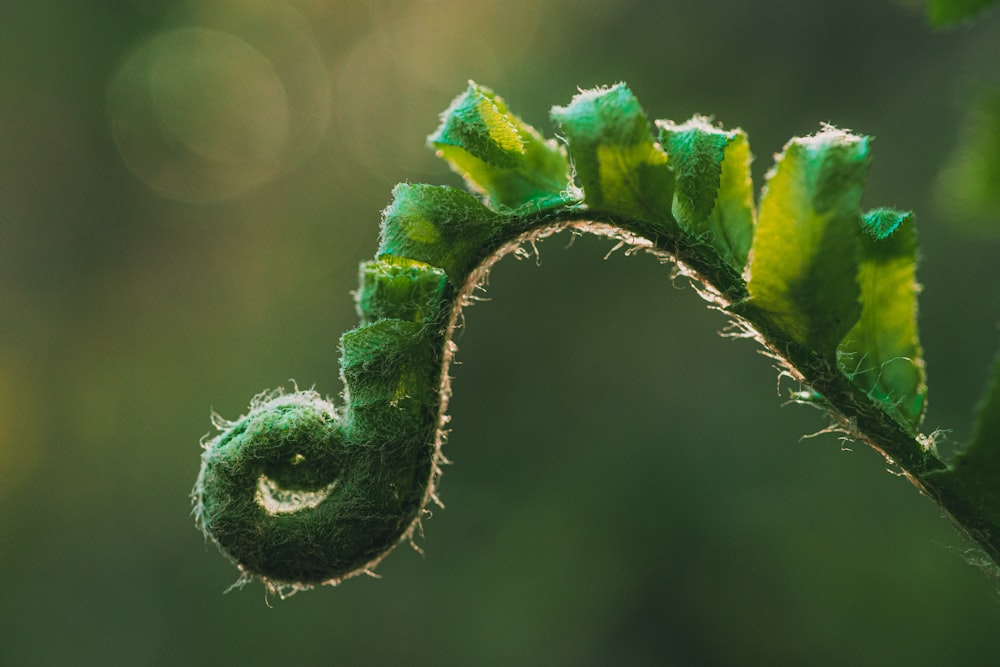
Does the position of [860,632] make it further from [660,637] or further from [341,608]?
[341,608]

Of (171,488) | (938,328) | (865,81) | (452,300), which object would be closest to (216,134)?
(171,488)

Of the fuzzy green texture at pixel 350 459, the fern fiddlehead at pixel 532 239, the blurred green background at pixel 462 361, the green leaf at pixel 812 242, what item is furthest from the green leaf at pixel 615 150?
the blurred green background at pixel 462 361

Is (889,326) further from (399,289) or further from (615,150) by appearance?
(399,289)

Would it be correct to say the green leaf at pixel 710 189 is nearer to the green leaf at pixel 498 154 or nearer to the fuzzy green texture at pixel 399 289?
the green leaf at pixel 498 154

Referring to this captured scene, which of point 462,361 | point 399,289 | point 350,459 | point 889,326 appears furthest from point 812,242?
point 462,361

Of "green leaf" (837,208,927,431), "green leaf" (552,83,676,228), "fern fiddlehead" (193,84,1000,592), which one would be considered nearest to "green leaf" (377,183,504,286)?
"fern fiddlehead" (193,84,1000,592)

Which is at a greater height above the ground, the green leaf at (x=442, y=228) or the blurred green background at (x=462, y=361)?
the blurred green background at (x=462, y=361)

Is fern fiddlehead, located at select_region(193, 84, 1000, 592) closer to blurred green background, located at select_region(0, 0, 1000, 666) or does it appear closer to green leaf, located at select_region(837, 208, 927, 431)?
green leaf, located at select_region(837, 208, 927, 431)
